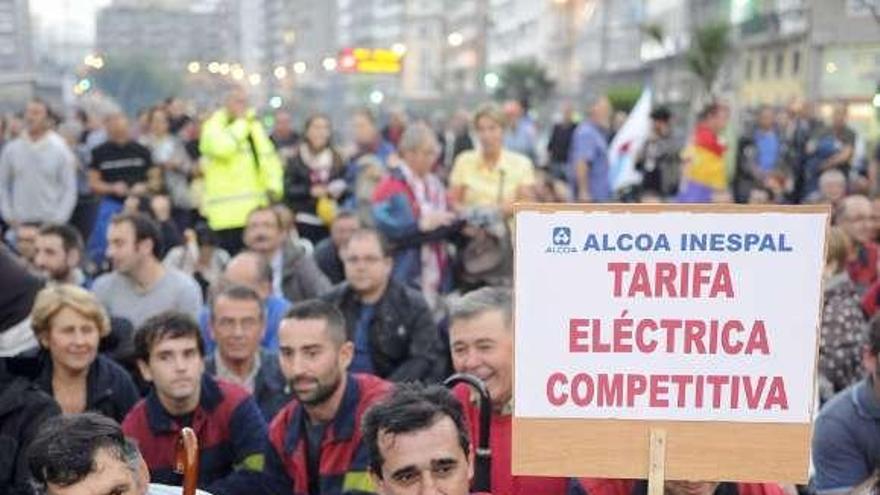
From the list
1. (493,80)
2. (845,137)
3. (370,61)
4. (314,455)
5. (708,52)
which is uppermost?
(370,61)

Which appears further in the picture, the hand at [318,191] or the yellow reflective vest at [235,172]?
the hand at [318,191]

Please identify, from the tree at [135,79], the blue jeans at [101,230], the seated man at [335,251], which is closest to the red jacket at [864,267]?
the seated man at [335,251]

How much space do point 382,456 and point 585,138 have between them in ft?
31.8

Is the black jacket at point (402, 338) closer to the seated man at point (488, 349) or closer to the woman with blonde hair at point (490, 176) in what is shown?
the seated man at point (488, 349)

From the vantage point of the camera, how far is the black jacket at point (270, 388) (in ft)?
17.2

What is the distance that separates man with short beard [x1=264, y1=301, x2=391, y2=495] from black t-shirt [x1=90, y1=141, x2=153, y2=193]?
283 inches

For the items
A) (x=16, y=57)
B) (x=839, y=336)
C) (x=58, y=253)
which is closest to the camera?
(x=839, y=336)

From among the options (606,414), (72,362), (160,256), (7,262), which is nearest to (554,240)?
(606,414)

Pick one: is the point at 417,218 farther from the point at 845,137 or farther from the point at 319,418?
the point at 845,137

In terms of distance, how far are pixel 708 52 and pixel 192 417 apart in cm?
2891

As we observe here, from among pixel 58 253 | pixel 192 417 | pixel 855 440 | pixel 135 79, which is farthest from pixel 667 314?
pixel 135 79

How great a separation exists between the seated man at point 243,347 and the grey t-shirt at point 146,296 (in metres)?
0.86

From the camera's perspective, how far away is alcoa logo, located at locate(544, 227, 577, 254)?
9.30 ft

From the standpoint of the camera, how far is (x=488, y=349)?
4.23 meters
